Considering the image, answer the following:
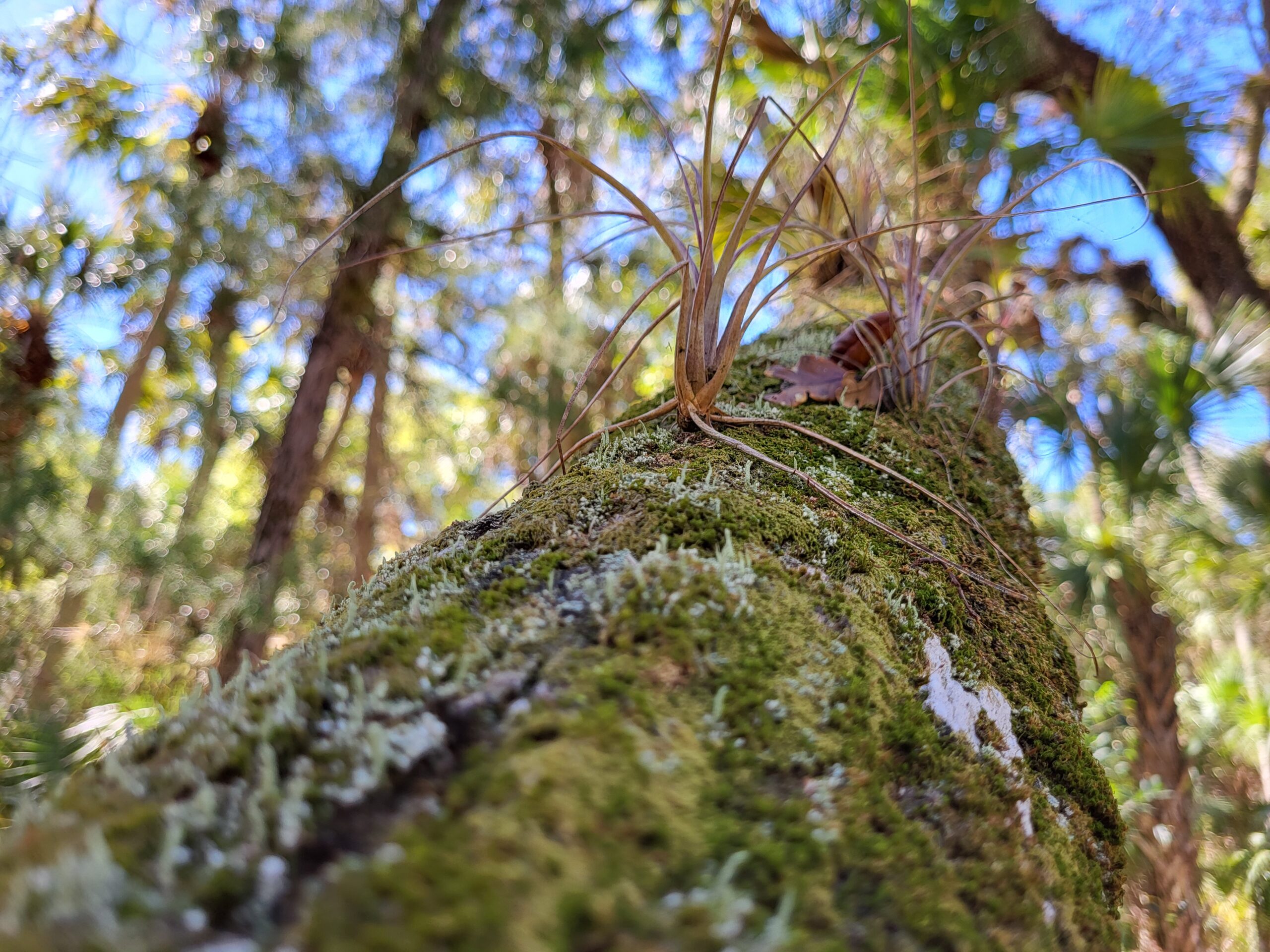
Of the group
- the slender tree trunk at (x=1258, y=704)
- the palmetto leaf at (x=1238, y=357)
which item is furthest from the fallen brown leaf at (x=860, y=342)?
the slender tree trunk at (x=1258, y=704)

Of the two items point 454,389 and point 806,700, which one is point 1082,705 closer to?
point 806,700

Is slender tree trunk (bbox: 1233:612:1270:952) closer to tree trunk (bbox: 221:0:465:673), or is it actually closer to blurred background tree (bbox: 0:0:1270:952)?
blurred background tree (bbox: 0:0:1270:952)

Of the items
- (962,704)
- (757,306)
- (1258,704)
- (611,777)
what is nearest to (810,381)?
(757,306)

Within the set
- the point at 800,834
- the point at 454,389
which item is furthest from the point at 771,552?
the point at 454,389

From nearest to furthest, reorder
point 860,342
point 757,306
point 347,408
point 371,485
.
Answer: point 757,306
point 860,342
point 371,485
point 347,408

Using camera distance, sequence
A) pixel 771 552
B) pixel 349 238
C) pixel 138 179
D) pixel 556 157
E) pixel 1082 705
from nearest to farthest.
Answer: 1. pixel 771 552
2. pixel 1082 705
3. pixel 349 238
4. pixel 138 179
5. pixel 556 157

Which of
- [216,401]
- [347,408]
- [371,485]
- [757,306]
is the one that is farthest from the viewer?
Result: [347,408]

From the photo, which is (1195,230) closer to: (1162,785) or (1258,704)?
(1258,704)
